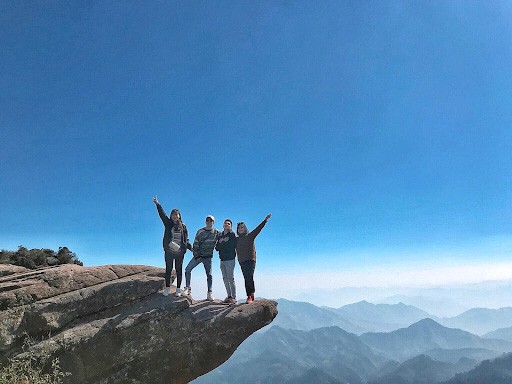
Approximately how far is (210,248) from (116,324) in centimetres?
557

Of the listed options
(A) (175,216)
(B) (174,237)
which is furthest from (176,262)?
(A) (175,216)

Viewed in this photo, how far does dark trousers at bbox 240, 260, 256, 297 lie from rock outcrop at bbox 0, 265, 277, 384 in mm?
1065

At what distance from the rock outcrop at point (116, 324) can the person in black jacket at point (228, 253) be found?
59.8 inches

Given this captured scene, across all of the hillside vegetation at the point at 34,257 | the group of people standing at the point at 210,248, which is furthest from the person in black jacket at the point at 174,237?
the hillside vegetation at the point at 34,257

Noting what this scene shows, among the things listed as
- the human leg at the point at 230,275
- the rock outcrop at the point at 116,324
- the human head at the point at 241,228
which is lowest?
the rock outcrop at the point at 116,324

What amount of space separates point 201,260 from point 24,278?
839 cm

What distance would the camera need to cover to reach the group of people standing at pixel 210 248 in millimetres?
17688

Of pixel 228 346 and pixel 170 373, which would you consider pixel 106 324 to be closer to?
pixel 170 373

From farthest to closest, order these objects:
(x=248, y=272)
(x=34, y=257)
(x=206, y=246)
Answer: (x=34, y=257)
(x=248, y=272)
(x=206, y=246)

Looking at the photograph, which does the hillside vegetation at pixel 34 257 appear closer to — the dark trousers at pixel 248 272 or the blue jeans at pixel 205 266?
the blue jeans at pixel 205 266

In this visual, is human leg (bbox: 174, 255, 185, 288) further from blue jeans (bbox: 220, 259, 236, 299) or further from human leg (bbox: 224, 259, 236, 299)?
human leg (bbox: 224, 259, 236, 299)

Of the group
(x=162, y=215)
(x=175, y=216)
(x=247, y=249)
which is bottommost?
(x=247, y=249)

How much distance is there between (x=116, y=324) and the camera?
16.4m

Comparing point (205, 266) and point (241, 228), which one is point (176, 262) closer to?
point (205, 266)
